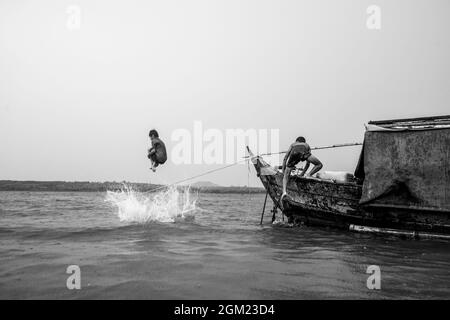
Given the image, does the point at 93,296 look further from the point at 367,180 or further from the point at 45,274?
the point at 367,180

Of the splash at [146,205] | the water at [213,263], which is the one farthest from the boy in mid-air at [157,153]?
the splash at [146,205]

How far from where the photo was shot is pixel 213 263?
5.75 m

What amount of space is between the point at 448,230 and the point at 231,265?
5.80 meters

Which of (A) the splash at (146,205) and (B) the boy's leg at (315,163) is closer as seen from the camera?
(B) the boy's leg at (315,163)

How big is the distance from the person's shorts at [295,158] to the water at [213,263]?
2.05 m

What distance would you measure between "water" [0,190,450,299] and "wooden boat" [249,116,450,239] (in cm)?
45

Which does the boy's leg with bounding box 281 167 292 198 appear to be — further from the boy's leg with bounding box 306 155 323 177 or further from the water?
the water

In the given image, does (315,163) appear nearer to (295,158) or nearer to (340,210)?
(295,158)

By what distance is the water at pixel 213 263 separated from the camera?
4.26 metres

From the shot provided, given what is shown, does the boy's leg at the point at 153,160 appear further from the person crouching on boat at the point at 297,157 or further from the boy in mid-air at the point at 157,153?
the person crouching on boat at the point at 297,157

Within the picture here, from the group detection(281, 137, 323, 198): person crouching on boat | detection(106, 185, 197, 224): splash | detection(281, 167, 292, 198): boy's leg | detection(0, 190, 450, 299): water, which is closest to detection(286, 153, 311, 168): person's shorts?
detection(281, 137, 323, 198): person crouching on boat

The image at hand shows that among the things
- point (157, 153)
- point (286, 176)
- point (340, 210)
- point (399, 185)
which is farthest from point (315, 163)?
point (157, 153)

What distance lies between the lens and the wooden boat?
27.0ft

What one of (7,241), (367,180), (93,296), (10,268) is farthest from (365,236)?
(7,241)
